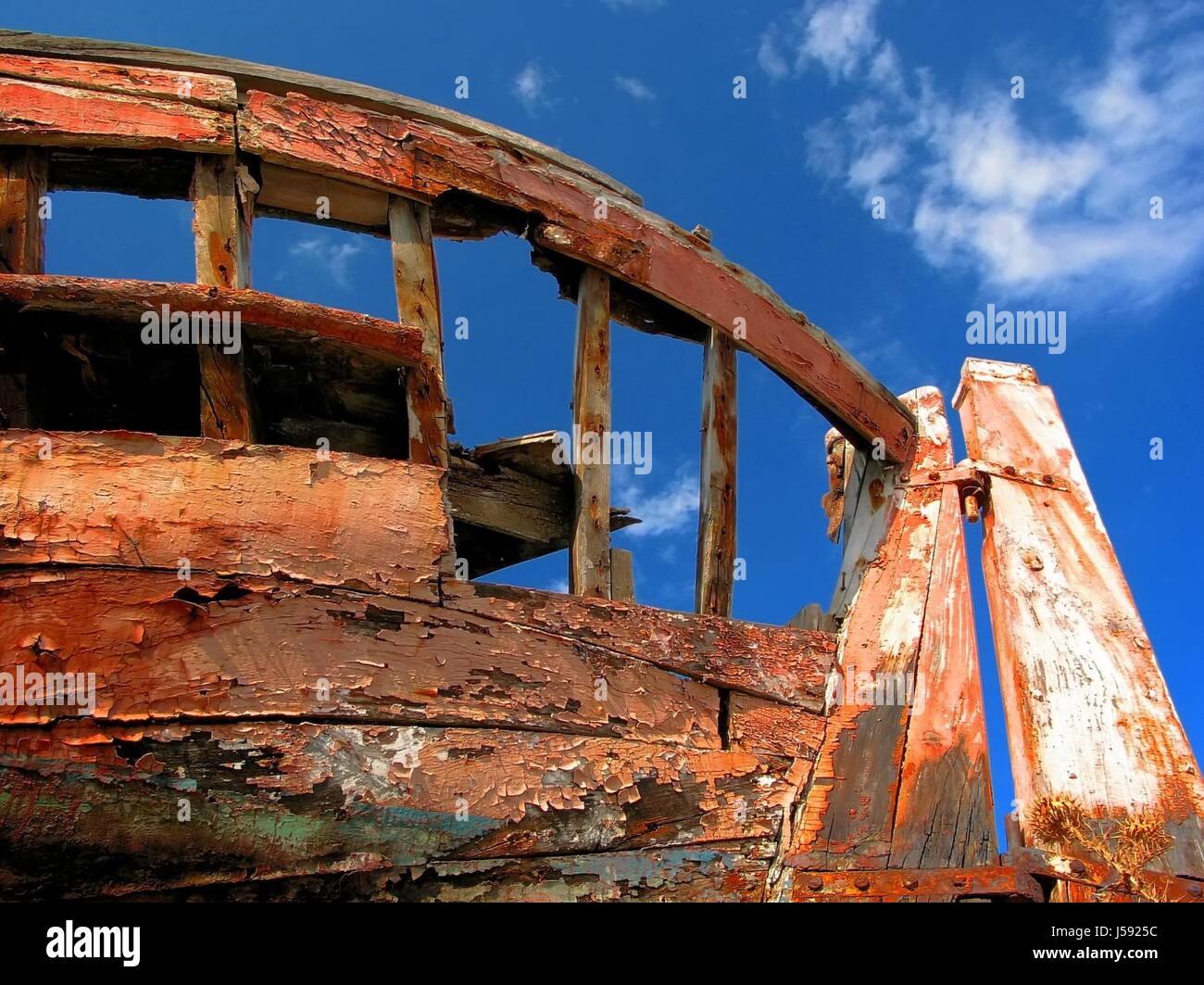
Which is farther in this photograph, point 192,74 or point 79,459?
point 192,74

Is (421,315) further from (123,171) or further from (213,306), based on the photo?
(123,171)

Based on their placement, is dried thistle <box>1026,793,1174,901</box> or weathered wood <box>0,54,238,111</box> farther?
weathered wood <box>0,54,238,111</box>

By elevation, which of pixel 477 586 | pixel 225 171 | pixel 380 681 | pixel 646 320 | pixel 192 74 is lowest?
pixel 380 681

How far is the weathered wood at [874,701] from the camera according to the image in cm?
381

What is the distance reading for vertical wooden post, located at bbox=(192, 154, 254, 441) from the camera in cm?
402

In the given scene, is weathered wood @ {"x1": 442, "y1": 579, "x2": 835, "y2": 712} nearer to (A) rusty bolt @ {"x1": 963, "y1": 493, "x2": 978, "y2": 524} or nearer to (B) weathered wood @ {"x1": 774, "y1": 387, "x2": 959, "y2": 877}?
(B) weathered wood @ {"x1": 774, "y1": 387, "x2": 959, "y2": 877}

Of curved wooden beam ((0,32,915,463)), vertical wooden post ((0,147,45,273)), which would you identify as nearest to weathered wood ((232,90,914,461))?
curved wooden beam ((0,32,915,463))

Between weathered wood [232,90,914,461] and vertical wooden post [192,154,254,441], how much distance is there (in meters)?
0.19

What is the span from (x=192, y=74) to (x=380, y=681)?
103 inches

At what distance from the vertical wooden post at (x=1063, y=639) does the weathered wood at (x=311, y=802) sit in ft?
3.82

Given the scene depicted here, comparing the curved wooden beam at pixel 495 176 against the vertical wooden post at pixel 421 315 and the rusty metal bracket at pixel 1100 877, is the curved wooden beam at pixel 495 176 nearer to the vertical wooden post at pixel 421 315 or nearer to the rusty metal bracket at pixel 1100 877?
the vertical wooden post at pixel 421 315

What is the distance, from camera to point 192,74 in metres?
4.49
